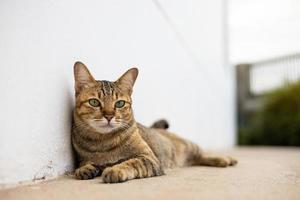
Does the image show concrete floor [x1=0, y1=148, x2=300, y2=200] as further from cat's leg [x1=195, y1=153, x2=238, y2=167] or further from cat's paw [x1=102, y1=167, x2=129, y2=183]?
cat's leg [x1=195, y1=153, x2=238, y2=167]

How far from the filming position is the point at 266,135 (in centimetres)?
553

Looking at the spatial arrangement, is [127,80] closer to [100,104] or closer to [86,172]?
[100,104]

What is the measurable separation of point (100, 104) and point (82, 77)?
0.16 metres

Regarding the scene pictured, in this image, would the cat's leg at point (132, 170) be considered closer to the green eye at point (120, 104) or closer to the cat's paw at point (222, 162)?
the green eye at point (120, 104)

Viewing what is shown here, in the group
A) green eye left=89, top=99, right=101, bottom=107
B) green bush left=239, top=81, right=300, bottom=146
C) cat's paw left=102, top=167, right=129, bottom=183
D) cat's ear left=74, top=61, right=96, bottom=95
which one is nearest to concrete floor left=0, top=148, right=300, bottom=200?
cat's paw left=102, top=167, right=129, bottom=183

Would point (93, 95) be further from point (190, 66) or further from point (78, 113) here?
point (190, 66)

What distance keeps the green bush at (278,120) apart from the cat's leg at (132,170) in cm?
386

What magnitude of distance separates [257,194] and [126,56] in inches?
53.6

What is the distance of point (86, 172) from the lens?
5.50 feet

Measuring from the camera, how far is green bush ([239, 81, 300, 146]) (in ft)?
17.1

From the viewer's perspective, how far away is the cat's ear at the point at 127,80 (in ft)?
6.13

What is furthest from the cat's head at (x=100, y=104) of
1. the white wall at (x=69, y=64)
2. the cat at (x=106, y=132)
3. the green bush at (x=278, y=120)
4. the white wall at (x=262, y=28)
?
the white wall at (x=262, y=28)

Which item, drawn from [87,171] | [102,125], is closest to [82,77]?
[102,125]

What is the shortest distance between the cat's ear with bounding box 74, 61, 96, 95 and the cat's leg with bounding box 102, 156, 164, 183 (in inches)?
16.1
